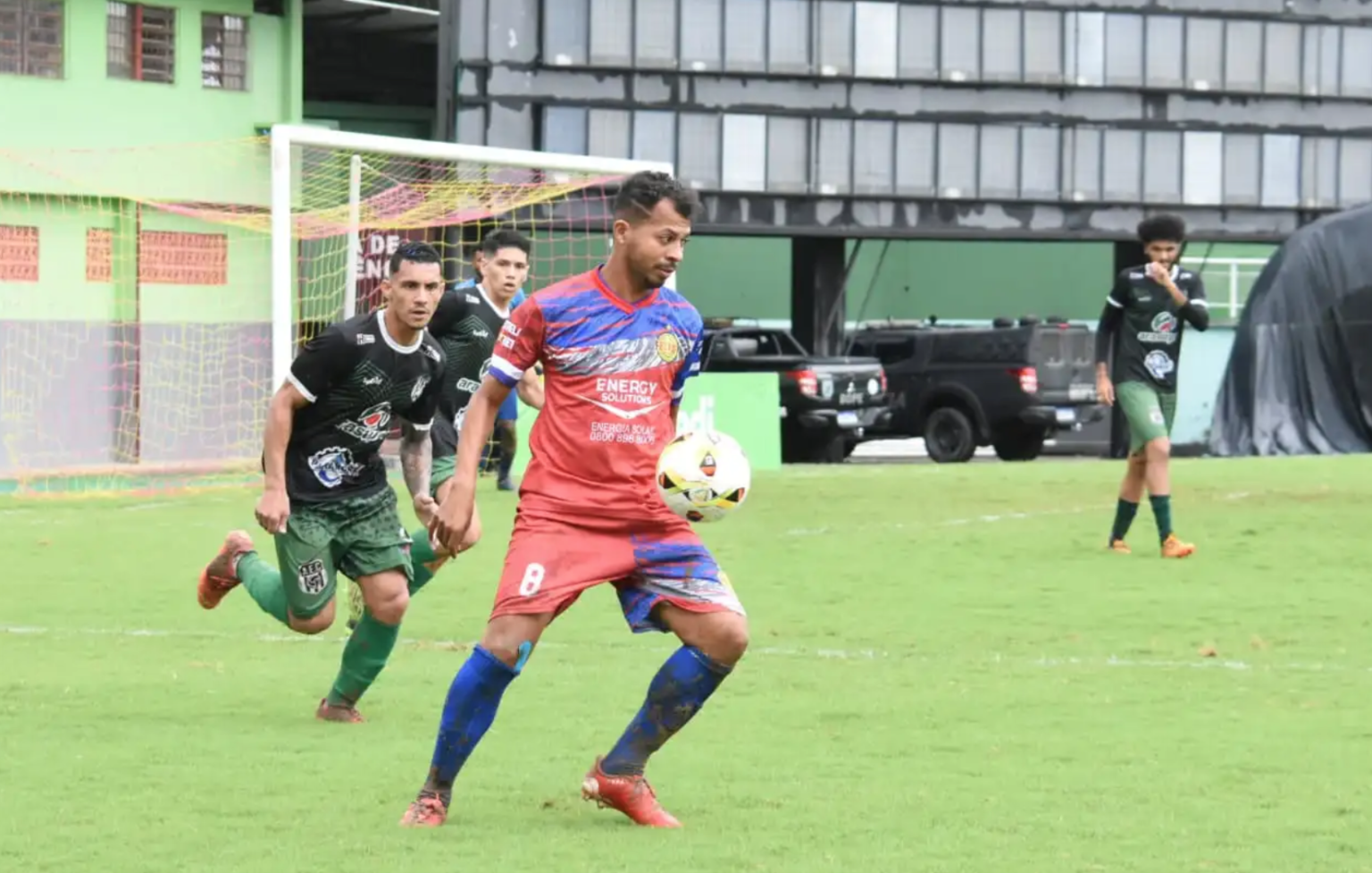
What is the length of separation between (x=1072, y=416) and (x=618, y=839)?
30108 millimetres

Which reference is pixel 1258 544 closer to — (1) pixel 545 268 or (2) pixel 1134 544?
(2) pixel 1134 544

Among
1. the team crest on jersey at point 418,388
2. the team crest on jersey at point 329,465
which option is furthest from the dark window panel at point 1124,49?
the team crest on jersey at point 329,465

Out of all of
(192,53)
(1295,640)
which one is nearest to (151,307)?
(192,53)

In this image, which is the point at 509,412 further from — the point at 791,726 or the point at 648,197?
the point at 648,197

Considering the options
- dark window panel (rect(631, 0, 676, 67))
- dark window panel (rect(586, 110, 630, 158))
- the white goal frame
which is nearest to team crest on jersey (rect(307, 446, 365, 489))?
the white goal frame

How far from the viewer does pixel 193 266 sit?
3200 centimetres

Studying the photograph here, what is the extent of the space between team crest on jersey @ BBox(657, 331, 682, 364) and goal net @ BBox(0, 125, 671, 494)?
1447 cm

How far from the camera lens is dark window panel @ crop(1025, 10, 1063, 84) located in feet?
149

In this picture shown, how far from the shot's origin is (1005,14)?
45.4 m

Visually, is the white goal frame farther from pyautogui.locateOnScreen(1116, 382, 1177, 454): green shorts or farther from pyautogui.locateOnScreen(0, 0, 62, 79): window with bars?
pyautogui.locateOnScreen(0, 0, 62, 79): window with bars

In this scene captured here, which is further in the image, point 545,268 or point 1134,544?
point 545,268

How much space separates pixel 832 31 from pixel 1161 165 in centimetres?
730

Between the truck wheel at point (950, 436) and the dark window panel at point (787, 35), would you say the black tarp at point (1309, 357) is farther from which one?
the dark window panel at point (787, 35)

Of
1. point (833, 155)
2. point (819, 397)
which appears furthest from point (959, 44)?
point (819, 397)
